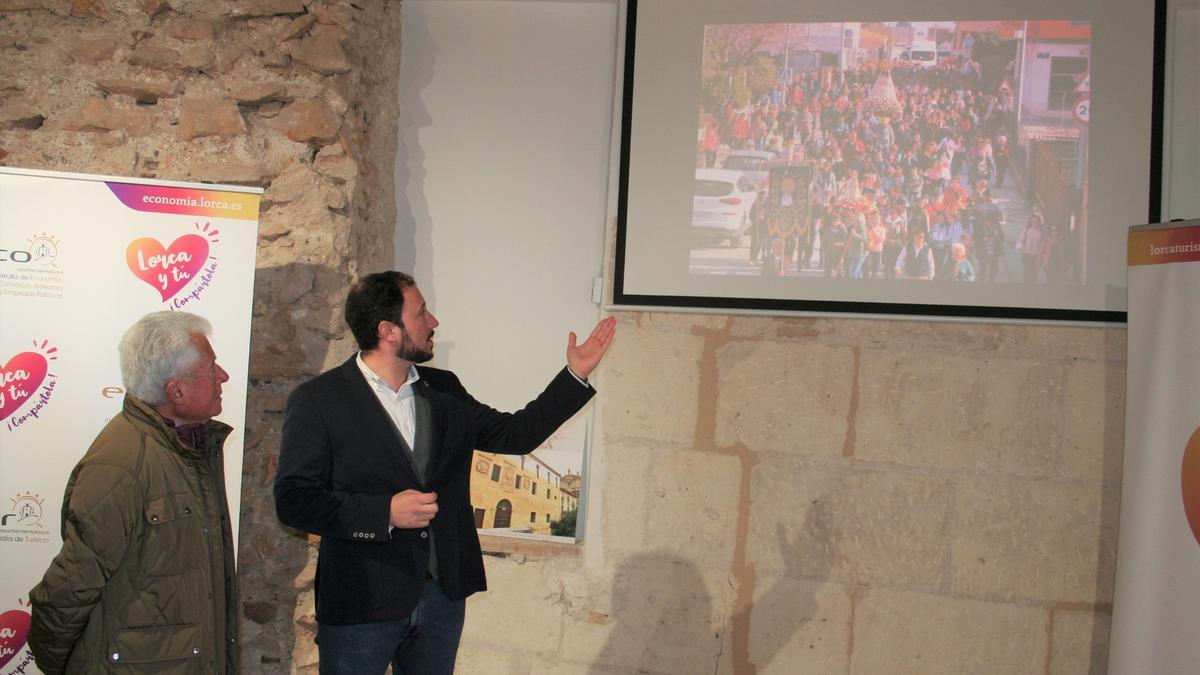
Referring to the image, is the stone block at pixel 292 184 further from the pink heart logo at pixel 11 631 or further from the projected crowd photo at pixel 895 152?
the pink heart logo at pixel 11 631

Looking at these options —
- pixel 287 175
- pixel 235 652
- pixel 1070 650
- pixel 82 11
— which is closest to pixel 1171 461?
pixel 1070 650

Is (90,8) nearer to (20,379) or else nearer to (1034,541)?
(20,379)

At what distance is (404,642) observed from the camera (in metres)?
2.45

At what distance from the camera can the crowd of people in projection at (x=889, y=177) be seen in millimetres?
3414

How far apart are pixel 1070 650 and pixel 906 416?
97 centimetres

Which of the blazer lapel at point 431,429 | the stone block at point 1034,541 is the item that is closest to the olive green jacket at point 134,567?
the blazer lapel at point 431,429

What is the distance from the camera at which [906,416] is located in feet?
11.2

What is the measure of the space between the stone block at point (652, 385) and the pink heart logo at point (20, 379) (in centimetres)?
189

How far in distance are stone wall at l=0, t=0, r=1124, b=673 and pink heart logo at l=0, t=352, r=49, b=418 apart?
2.38 feet

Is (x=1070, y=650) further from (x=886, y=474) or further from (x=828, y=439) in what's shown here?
(x=828, y=439)

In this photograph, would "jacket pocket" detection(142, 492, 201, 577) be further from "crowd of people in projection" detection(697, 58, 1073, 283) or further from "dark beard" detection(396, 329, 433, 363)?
"crowd of people in projection" detection(697, 58, 1073, 283)

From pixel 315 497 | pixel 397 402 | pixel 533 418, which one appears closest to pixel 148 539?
pixel 315 497

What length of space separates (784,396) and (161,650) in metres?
2.24

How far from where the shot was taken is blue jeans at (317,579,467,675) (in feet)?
7.69
